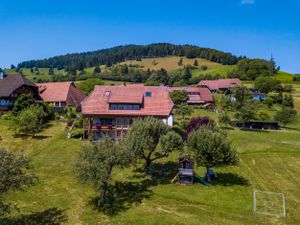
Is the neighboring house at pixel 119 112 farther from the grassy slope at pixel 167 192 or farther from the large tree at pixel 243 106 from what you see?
the large tree at pixel 243 106

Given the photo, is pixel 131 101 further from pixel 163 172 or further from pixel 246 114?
pixel 246 114

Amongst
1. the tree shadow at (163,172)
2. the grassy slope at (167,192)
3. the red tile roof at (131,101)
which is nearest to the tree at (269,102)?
the grassy slope at (167,192)

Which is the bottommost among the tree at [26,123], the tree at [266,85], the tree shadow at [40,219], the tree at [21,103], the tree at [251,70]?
the tree shadow at [40,219]

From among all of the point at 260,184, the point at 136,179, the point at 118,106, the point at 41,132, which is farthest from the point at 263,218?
the point at 41,132

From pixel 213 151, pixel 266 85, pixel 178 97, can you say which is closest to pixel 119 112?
pixel 213 151

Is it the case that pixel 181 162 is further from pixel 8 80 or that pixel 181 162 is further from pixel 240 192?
pixel 8 80

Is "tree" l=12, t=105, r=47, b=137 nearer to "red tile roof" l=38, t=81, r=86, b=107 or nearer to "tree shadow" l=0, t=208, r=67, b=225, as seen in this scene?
"red tile roof" l=38, t=81, r=86, b=107
